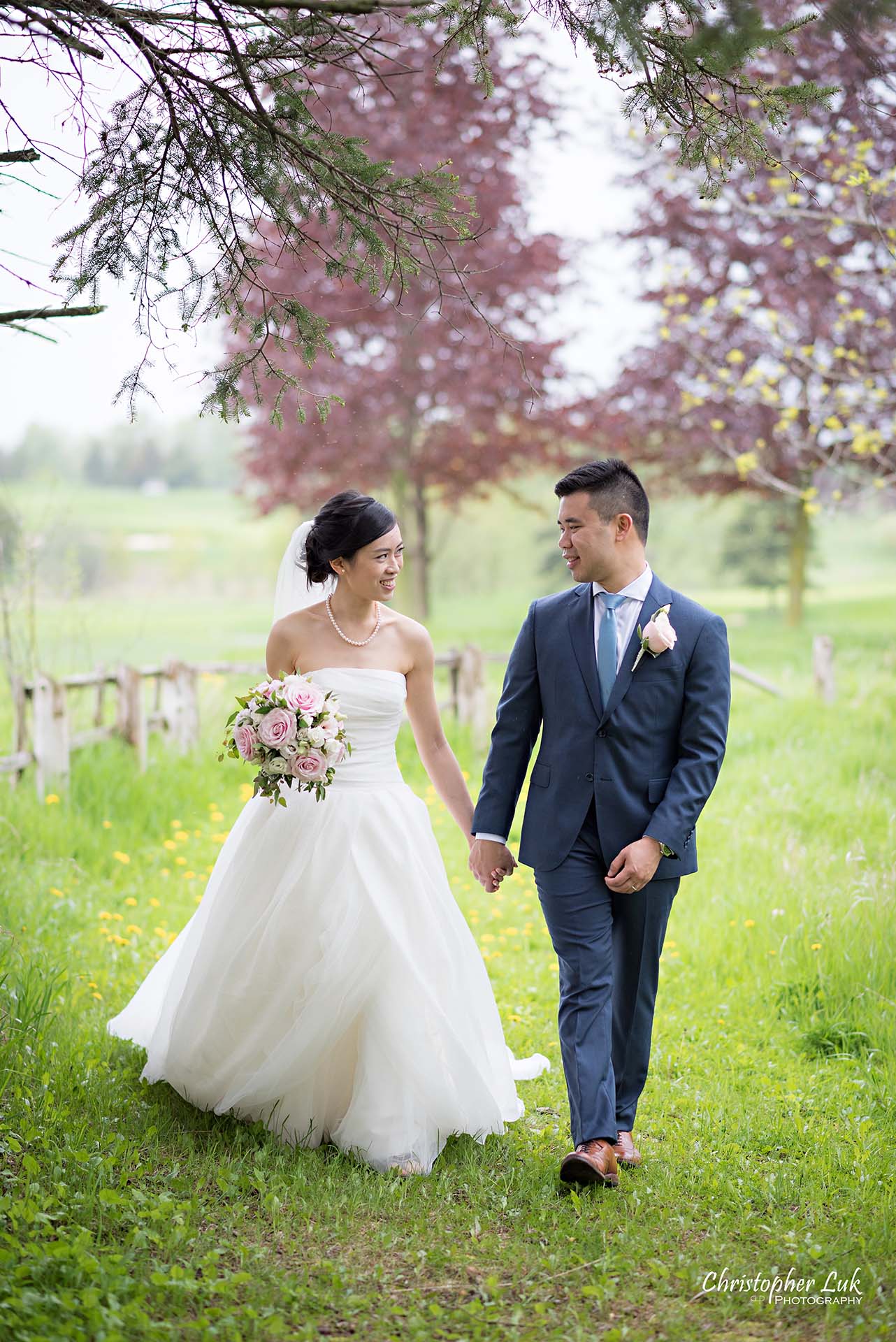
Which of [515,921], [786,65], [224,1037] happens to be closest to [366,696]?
[224,1037]

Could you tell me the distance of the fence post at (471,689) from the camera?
37.8 ft

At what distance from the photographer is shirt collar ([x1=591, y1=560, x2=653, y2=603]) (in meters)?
4.00

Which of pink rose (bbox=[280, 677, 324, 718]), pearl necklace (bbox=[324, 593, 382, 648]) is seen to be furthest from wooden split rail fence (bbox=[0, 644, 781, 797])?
pink rose (bbox=[280, 677, 324, 718])

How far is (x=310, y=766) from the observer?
406 centimetres

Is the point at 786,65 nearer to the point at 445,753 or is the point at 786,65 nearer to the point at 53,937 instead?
the point at 445,753

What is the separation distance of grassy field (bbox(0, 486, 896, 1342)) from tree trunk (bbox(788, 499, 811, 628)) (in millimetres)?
12295

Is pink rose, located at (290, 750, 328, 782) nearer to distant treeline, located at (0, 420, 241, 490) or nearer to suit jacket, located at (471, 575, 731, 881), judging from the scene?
suit jacket, located at (471, 575, 731, 881)

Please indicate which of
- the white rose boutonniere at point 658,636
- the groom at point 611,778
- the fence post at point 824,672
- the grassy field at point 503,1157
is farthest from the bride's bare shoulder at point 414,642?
the fence post at point 824,672

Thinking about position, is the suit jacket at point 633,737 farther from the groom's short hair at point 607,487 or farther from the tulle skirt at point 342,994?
the tulle skirt at point 342,994

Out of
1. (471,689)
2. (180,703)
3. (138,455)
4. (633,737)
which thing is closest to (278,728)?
(633,737)

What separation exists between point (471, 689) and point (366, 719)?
23.4 ft

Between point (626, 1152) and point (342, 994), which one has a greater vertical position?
point (342, 994)

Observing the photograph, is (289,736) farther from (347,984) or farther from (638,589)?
(638,589)

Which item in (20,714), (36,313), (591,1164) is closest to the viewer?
(591,1164)
